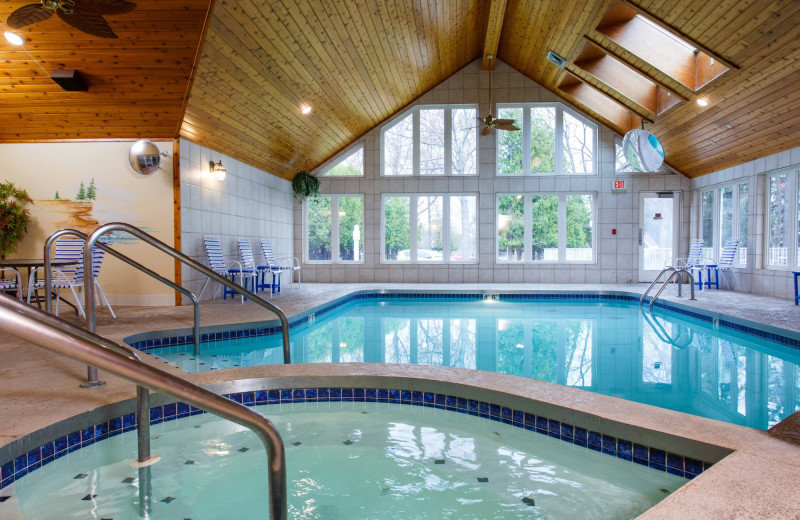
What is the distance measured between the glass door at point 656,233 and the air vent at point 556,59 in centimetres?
380

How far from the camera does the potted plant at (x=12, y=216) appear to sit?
664cm

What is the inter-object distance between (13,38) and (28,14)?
1.91 meters

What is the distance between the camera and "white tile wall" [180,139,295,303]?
7215 millimetres

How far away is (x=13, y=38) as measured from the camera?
5113 mm

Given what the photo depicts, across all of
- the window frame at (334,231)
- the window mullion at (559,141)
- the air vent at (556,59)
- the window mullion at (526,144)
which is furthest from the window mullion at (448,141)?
the air vent at (556,59)

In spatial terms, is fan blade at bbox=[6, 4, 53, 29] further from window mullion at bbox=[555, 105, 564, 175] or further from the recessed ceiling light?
window mullion at bbox=[555, 105, 564, 175]

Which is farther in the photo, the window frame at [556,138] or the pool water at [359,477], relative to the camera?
the window frame at [556,138]

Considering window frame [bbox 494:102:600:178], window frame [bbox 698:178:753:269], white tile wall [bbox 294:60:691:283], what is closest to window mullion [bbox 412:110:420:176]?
white tile wall [bbox 294:60:691:283]

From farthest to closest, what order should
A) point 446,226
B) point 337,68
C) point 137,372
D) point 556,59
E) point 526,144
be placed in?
point 446,226 < point 526,144 < point 556,59 < point 337,68 < point 137,372

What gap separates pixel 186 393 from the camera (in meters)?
1.10

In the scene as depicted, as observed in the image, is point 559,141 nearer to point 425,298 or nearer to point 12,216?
point 425,298

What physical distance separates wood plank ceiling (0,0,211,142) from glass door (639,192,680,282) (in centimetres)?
949

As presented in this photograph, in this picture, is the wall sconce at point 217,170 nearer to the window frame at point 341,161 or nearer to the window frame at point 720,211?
the window frame at point 341,161

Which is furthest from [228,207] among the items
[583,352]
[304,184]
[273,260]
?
[583,352]
